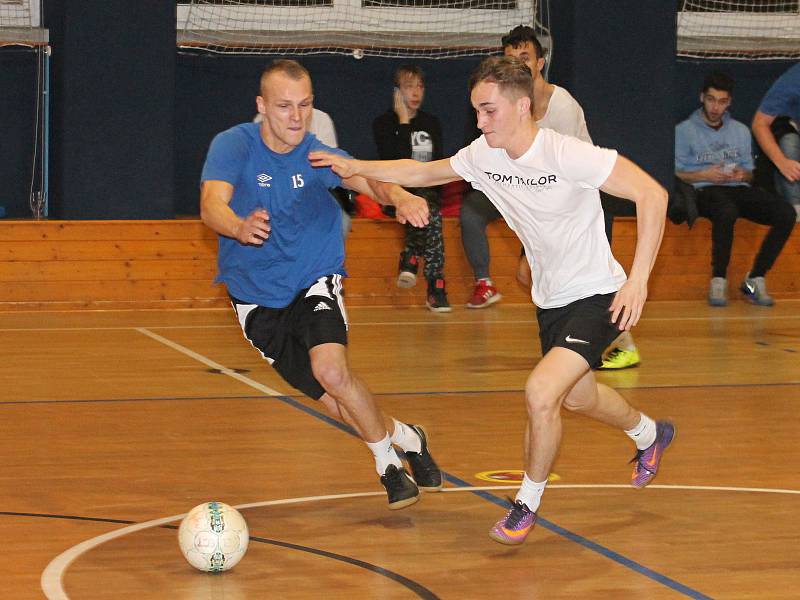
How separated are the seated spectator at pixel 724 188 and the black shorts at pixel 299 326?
7241 millimetres

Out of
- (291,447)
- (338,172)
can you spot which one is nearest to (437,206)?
(291,447)

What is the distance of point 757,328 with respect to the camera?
1039 centimetres

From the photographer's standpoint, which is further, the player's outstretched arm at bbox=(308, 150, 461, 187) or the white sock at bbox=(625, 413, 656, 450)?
the white sock at bbox=(625, 413, 656, 450)

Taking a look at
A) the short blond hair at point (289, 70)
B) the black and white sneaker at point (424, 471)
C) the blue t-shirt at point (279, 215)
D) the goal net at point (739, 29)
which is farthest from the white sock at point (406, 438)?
the goal net at point (739, 29)

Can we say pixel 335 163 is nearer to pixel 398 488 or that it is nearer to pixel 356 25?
pixel 398 488

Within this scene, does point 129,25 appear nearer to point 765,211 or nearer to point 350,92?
point 350,92

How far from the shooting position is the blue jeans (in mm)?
12047

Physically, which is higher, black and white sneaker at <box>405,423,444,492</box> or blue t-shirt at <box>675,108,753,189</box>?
blue t-shirt at <box>675,108,753,189</box>

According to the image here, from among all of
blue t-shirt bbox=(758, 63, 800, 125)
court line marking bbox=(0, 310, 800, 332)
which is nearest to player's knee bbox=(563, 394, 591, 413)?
blue t-shirt bbox=(758, 63, 800, 125)

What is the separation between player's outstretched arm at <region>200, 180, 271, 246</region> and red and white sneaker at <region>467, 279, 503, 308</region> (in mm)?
6347

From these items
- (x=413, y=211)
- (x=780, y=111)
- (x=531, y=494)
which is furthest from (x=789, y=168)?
(x=531, y=494)

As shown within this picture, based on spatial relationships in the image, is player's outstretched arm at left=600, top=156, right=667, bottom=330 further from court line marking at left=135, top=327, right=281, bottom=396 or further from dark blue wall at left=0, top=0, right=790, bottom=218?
dark blue wall at left=0, top=0, right=790, bottom=218

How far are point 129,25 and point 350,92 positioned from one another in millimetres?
2604

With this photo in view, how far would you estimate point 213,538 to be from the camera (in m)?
4.00
